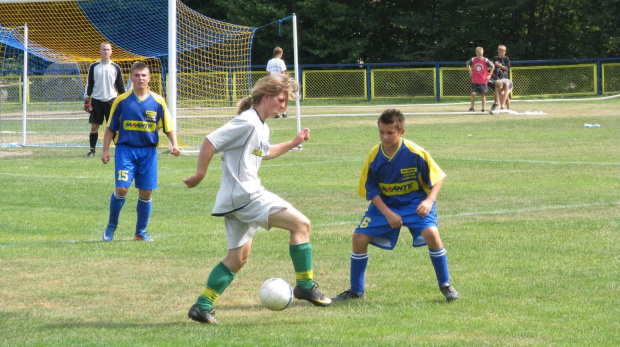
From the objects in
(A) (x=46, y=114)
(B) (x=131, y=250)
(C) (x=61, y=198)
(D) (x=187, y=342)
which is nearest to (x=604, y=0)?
(A) (x=46, y=114)

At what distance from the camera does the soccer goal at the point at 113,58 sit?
21234 mm

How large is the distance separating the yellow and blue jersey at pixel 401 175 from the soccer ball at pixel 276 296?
3.26 ft

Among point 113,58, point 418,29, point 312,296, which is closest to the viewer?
point 312,296

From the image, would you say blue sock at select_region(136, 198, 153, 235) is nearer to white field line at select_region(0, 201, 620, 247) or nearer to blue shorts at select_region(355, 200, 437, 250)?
white field line at select_region(0, 201, 620, 247)

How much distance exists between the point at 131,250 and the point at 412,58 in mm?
33225

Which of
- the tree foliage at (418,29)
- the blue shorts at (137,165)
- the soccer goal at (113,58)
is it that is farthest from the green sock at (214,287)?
the tree foliage at (418,29)

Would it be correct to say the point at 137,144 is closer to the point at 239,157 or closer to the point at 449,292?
the point at 239,157

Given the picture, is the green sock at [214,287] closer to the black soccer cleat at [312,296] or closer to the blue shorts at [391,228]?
the black soccer cleat at [312,296]

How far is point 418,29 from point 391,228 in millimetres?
35885

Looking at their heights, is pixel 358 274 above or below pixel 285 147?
below

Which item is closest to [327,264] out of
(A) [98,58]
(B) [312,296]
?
(B) [312,296]

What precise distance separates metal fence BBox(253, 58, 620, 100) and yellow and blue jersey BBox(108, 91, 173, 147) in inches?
1033

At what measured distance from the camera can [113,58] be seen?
24.4 meters

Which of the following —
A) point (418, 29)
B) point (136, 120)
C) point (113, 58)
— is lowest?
point (136, 120)
